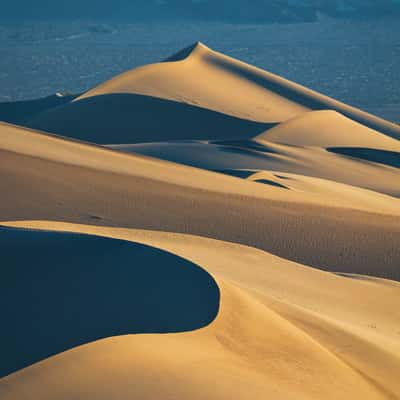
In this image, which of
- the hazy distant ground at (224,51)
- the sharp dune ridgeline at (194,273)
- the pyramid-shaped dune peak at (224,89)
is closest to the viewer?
the sharp dune ridgeline at (194,273)

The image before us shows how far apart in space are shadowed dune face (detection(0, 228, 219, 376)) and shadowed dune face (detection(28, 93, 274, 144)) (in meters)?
18.3

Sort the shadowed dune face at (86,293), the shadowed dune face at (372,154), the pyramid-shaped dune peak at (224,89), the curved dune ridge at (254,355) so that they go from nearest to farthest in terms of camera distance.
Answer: the curved dune ridge at (254,355) < the shadowed dune face at (86,293) < the shadowed dune face at (372,154) < the pyramid-shaped dune peak at (224,89)

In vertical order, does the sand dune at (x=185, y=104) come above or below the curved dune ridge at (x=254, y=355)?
below

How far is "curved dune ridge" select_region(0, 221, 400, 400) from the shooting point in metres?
5.27

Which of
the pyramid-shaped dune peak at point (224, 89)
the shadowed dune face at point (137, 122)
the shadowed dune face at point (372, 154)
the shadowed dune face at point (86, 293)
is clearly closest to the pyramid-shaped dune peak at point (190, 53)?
the pyramid-shaped dune peak at point (224, 89)

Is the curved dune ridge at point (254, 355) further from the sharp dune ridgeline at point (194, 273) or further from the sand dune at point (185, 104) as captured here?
the sand dune at point (185, 104)

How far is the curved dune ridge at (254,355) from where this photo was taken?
5.27 m

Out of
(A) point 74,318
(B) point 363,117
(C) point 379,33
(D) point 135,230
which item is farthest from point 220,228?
(C) point 379,33

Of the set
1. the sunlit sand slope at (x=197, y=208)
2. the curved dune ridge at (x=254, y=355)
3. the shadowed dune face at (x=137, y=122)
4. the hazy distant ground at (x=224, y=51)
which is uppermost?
the curved dune ridge at (x=254, y=355)

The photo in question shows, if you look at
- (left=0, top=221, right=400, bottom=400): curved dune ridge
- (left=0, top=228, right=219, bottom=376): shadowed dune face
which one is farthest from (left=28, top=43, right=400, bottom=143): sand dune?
(left=0, top=228, right=219, bottom=376): shadowed dune face

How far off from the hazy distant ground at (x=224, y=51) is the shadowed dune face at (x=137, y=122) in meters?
15.3

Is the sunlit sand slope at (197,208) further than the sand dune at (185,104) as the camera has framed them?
No

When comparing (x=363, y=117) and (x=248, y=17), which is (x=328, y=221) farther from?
(x=248, y=17)

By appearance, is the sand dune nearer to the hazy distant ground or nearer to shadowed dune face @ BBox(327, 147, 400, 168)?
shadowed dune face @ BBox(327, 147, 400, 168)
